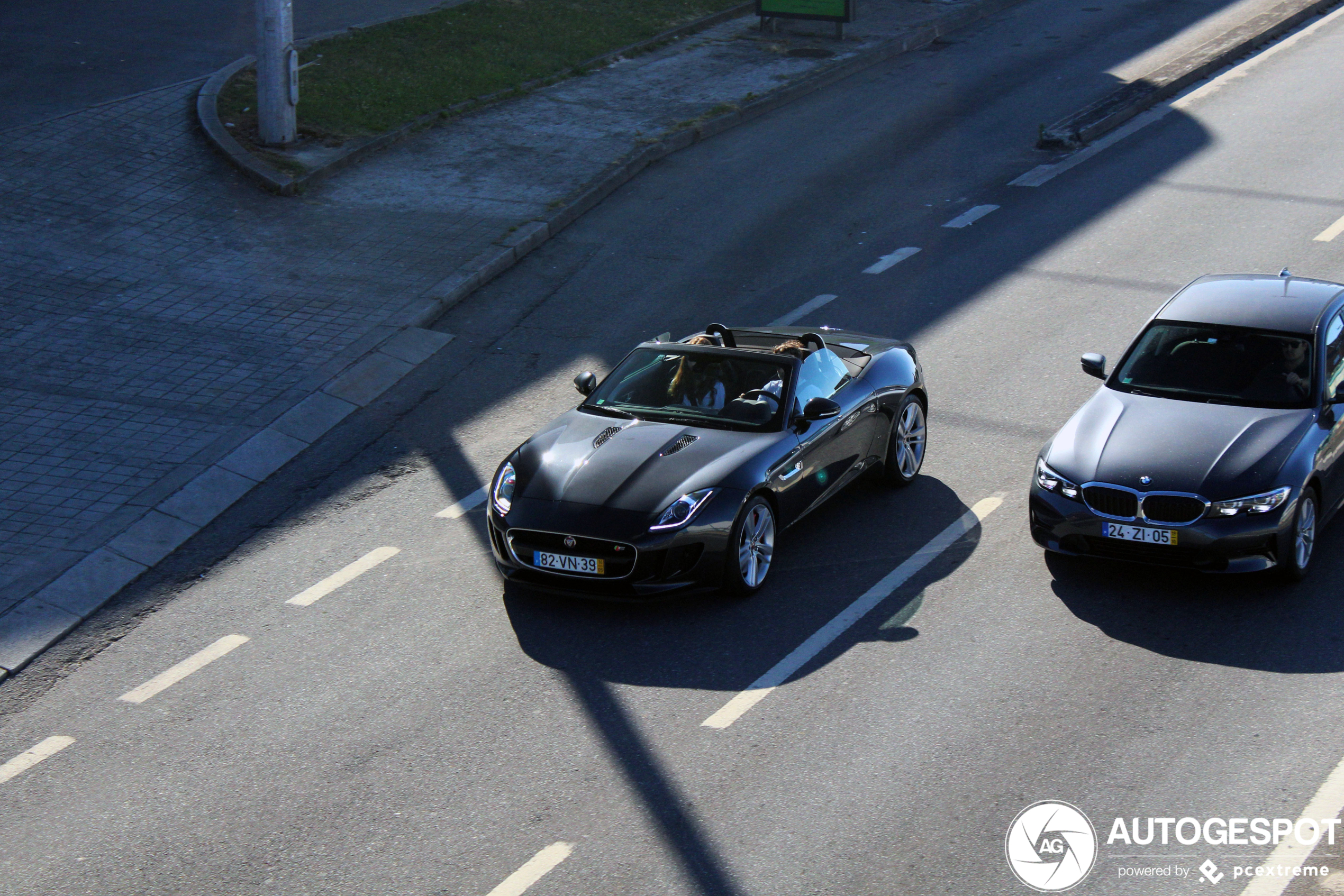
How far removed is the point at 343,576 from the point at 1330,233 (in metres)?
11.8

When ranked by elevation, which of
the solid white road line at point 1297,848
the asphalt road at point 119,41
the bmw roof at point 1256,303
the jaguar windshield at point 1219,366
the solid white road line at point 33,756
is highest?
the bmw roof at point 1256,303

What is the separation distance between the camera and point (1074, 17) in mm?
26766

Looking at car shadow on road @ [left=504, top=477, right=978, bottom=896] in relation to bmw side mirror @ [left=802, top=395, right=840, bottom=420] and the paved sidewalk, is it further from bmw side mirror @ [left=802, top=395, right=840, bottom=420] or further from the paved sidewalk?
the paved sidewalk

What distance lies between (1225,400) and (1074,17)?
19.5 metres

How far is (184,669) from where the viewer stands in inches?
332

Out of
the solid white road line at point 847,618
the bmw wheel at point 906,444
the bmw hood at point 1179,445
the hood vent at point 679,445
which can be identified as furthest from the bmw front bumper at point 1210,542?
the hood vent at point 679,445

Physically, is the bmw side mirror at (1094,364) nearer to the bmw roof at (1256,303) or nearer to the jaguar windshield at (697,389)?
the bmw roof at (1256,303)

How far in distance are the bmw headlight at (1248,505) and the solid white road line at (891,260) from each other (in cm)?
703

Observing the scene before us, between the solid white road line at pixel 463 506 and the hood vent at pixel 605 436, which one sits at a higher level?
the hood vent at pixel 605 436

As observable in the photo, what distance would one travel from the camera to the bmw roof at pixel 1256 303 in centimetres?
964

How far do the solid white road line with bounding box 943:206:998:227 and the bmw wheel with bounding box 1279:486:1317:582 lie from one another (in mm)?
8232

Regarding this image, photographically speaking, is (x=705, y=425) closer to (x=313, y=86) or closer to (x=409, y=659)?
(x=409, y=659)

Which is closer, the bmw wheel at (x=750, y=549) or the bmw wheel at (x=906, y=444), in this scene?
the bmw wheel at (x=750, y=549)

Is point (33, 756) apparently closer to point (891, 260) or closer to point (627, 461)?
point (627, 461)
